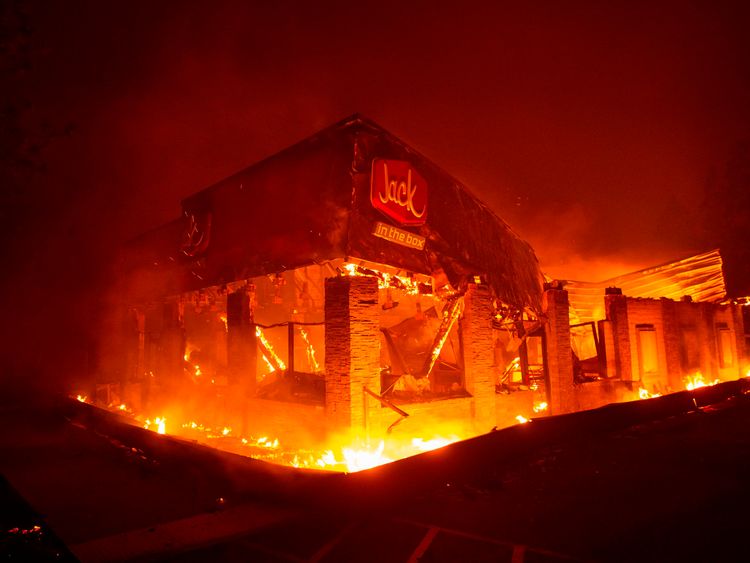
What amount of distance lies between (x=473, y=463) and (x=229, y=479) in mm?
3561

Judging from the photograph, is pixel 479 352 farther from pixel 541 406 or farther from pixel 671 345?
pixel 671 345

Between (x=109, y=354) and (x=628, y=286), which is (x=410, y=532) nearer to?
(x=109, y=354)

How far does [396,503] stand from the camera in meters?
5.23

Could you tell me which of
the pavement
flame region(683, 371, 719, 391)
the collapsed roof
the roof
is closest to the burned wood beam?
the collapsed roof

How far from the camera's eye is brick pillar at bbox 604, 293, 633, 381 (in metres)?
15.6

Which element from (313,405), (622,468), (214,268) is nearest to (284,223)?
A: (214,268)

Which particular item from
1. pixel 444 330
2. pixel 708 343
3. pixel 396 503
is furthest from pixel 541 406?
pixel 708 343

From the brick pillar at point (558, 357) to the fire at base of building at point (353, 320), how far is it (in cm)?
5

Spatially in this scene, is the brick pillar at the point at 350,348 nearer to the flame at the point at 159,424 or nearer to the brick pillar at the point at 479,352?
the brick pillar at the point at 479,352

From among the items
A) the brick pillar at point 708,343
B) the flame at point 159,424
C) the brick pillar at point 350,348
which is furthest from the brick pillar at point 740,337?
the flame at point 159,424

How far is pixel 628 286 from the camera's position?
22219 mm

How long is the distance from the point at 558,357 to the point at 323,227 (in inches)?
376

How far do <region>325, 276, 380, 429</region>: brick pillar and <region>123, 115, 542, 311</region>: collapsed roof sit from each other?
752mm

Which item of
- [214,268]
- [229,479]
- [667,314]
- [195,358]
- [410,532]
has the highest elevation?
[214,268]
